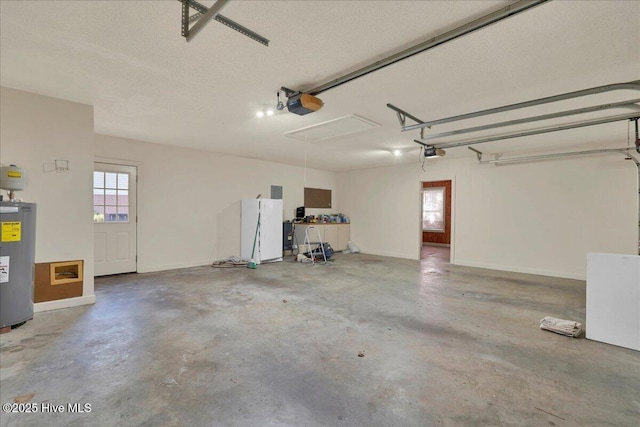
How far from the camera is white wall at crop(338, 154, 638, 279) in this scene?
15.9ft

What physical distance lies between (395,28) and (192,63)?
1757 mm

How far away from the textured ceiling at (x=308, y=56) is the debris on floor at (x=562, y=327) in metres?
2.46

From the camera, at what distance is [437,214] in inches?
405

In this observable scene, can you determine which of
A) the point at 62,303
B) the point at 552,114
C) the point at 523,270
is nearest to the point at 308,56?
the point at 552,114

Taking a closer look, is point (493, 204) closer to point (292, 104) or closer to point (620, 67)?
point (620, 67)

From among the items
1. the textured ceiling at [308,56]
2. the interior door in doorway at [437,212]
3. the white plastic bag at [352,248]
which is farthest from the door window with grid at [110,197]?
the interior door in doorway at [437,212]

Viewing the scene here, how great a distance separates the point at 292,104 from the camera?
2.86 metres

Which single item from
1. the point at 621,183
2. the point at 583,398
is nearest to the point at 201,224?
the point at 583,398

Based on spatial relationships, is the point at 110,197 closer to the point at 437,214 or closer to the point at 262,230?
the point at 262,230

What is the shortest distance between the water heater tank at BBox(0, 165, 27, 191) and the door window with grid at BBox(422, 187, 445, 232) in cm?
1010

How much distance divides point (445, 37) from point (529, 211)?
5156 millimetres

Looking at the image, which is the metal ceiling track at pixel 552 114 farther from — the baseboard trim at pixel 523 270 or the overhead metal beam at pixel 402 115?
the baseboard trim at pixel 523 270

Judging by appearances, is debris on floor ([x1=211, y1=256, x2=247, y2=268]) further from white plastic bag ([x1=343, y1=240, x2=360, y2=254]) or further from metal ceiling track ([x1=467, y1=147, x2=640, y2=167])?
metal ceiling track ([x1=467, y1=147, x2=640, y2=167])

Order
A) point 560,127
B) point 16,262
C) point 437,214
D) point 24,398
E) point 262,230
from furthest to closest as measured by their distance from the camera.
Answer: point 437,214 < point 262,230 < point 560,127 < point 16,262 < point 24,398
